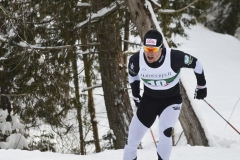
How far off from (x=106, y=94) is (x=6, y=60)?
2425mm

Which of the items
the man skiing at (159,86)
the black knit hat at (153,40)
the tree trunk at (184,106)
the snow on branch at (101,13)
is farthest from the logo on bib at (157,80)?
the snow on branch at (101,13)

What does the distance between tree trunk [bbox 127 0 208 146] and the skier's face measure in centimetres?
272

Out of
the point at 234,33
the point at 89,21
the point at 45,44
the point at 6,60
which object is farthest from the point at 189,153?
the point at 234,33

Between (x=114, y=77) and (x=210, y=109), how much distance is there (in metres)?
11.2

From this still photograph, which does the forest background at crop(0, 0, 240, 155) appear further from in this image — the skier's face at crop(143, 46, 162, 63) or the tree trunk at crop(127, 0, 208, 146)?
the skier's face at crop(143, 46, 162, 63)

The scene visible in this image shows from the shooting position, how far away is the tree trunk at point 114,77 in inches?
335

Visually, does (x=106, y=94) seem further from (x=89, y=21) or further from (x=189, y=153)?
(x=189, y=153)

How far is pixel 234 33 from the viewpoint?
1420 inches

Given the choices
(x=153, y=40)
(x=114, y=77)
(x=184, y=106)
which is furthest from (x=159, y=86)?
(x=114, y=77)

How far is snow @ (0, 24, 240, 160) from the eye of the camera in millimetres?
5973

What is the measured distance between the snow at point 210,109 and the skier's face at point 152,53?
205 centimetres

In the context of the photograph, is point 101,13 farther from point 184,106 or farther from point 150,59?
point 150,59

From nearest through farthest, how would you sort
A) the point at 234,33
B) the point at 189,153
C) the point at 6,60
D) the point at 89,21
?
the point at 189,153 < the point at 89,21 < the point at 6,60 < the point at 234,33

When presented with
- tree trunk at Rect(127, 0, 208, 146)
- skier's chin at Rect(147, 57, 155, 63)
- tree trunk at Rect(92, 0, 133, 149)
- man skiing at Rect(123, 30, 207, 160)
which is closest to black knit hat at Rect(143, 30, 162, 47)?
man skiing at Rect(123, 30, 207, 160)
